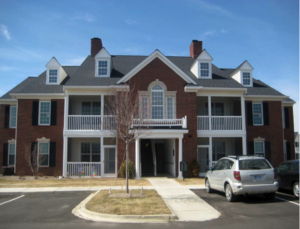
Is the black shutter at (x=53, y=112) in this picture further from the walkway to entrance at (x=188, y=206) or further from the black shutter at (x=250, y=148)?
the black shutter at (x=250, y=148)

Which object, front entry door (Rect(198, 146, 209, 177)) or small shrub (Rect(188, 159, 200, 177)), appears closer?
small shrub (Rect(188, 159, 200, 177))

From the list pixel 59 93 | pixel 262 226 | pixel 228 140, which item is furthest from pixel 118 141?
pixel 262 226

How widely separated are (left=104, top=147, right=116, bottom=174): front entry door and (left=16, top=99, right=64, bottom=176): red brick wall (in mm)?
3333

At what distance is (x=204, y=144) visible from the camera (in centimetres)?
2317

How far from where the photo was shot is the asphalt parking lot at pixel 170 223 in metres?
7.75

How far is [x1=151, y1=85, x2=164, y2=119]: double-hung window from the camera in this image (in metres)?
20.0

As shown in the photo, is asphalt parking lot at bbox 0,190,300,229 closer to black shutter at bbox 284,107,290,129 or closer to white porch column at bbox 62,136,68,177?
white porch column at bbox 62,136,68,177

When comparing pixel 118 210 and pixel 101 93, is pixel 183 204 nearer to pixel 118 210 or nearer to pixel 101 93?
pixel 118 210

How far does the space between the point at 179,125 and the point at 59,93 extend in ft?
30.1

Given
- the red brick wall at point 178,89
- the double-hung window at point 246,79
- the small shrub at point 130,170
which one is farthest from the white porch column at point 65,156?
the double-hung window at point 246,79

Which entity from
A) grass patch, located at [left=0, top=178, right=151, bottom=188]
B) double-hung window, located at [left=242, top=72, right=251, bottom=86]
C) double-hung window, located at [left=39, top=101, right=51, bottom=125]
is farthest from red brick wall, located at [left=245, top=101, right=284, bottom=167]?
double-hung window, located at [left=39, top=101, right=51, bottom=125]

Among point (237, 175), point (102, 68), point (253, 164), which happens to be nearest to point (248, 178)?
point (237, 175)

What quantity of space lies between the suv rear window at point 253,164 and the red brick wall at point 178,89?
9194 mm

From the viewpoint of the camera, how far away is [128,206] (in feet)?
30.8
